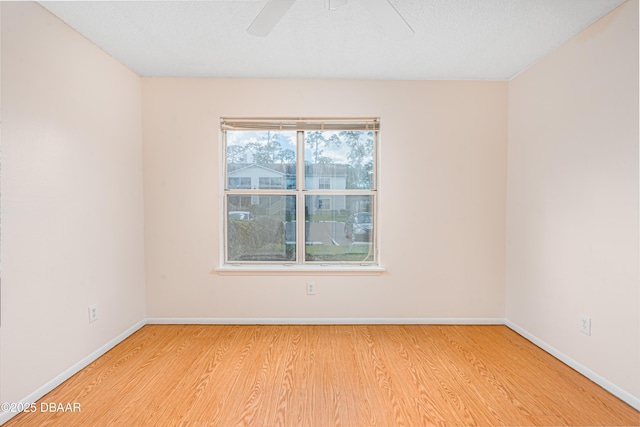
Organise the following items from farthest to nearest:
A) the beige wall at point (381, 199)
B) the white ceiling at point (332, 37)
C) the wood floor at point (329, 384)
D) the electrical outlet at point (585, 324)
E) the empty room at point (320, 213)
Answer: the beige wall at point (381, 199) → the electrical outlet at point (585, 324) → the white ceiling at point (332, 37) → the empty room at point (320, 213) → the wood floor at point (329, 384)

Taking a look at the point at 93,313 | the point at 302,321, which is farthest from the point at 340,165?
the point at 93,313

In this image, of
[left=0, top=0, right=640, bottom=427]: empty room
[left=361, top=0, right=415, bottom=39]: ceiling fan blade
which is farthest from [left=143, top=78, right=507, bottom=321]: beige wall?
[left=361, top=0, right=415, bottom=39]: ceiling fan blade

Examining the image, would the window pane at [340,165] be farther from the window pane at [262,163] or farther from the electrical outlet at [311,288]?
the electrical outlet at [311,288]

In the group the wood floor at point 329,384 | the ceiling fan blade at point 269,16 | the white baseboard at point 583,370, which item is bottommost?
the wood floor at point 329,384

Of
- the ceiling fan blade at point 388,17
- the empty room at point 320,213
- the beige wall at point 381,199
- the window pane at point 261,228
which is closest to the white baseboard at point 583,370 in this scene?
the empty room at point 320,213

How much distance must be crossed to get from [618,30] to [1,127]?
147 inches

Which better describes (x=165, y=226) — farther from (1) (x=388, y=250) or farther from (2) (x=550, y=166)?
(2) (x=550, y=166)

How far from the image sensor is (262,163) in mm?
3199

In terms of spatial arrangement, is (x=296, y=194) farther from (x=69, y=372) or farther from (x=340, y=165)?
(x=69, y=372)

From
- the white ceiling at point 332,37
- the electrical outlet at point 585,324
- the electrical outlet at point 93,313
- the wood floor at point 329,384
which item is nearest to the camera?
the wood floor at point 329,384

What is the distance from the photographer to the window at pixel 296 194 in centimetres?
319

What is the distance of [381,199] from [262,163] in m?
1.27

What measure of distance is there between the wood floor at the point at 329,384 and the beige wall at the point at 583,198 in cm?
33

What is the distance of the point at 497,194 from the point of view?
306 centimetres
